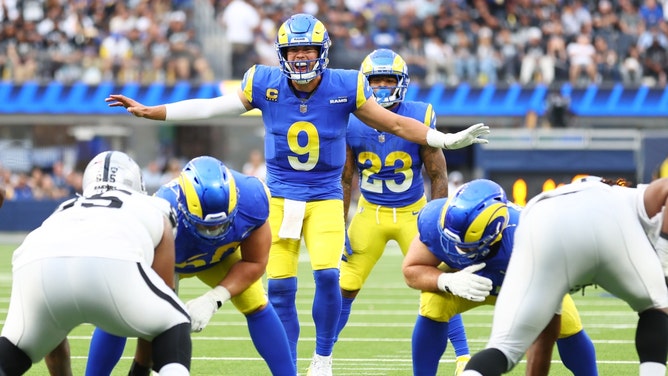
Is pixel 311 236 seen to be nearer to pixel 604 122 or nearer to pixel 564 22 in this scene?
pixel 604 122

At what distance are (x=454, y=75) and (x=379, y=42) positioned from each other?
155 centimetres

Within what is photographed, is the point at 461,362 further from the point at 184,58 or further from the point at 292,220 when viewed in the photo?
the point at 184,58

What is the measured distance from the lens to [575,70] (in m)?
18.9

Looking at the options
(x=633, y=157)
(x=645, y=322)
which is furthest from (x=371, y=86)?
(x=633, y=157)

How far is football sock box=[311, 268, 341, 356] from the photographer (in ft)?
20.5

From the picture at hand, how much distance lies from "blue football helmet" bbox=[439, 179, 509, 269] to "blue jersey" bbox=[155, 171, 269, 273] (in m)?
0.81

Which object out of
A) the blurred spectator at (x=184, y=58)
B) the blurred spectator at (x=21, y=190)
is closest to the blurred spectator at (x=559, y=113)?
the blurred spectator at (x=184, y=58)

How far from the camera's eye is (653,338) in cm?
461

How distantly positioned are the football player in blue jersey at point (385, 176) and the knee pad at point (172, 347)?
8.94 feet

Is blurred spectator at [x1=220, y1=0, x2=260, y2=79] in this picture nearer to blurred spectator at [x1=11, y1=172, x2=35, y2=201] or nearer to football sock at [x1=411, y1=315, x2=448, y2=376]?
blurred spectator at [x1=11, y1=172, x2=35, y2=201]

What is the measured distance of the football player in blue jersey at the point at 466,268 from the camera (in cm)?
485

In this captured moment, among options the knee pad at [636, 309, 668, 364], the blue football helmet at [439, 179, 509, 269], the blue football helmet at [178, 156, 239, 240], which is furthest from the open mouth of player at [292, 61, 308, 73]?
the knee pad at [636, 309, 668, 364]

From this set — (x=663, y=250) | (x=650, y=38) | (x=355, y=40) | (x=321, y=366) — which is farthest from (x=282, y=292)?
(x=650, y=38)

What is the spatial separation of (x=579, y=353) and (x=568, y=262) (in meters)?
0.89
